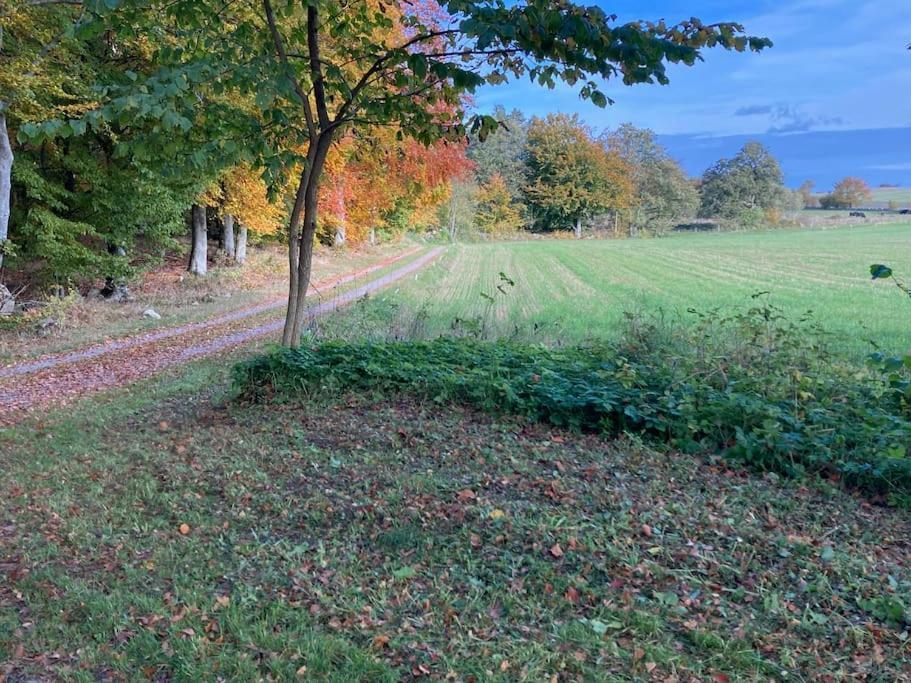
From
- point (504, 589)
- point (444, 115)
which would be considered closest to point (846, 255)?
point (444, 115)

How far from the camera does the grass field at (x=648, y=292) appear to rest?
40.0 feet

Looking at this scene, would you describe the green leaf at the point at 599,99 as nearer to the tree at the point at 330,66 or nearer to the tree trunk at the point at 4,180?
the tree at the point at 330,66

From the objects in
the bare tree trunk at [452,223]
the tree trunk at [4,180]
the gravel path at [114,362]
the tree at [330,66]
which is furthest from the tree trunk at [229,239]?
the bare tree trunk at [452,223]

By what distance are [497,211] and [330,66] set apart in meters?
68.5

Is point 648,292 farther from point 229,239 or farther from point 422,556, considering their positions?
point 422,556

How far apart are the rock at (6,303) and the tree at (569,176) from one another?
6856 centimetres

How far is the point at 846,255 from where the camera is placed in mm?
35562

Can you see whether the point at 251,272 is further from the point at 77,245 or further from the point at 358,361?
the point at 358,361

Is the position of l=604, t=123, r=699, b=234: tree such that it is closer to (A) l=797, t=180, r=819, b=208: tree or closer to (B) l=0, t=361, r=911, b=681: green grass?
(A) l=797, t=180, r=819, b=208: tree

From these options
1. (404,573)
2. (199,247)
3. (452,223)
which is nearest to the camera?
(404,573)

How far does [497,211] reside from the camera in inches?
2881

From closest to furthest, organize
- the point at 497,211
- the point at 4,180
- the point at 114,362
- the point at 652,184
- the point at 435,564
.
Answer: the point at 435,564 → the point at 114,362 → the point at 4,180 → the point at 497,211 → the point at 652,184

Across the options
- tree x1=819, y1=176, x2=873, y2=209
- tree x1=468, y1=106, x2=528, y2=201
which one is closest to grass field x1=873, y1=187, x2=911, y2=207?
tree x1=819, y1=176, x2=873, y2=209

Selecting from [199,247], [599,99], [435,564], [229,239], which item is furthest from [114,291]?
[435,564]
